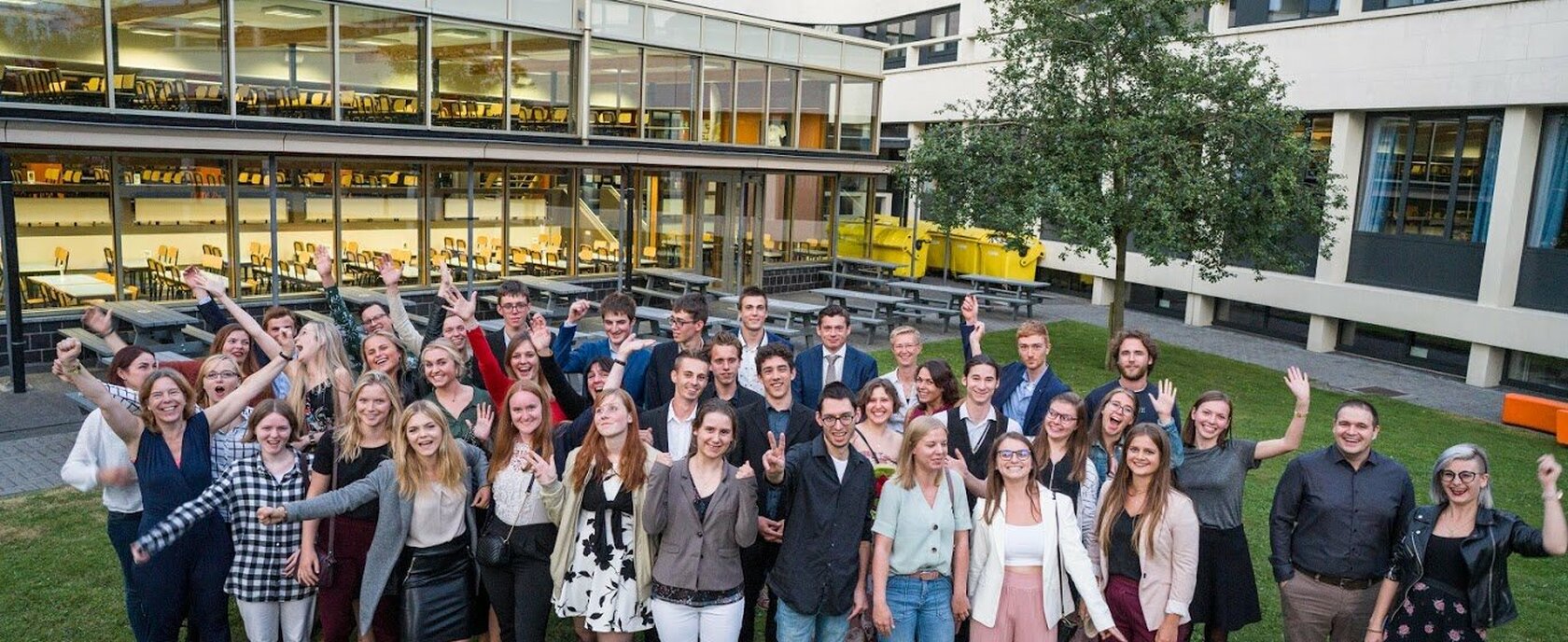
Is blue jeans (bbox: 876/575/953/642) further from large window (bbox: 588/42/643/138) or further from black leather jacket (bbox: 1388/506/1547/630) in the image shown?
large window (bbox: 588/42/643/138)

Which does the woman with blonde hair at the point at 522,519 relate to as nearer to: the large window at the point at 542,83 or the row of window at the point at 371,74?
the row of window at the point at 371,74

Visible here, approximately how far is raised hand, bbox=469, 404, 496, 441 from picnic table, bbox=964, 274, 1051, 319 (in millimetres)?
15726

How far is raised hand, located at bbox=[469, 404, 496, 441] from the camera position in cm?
554

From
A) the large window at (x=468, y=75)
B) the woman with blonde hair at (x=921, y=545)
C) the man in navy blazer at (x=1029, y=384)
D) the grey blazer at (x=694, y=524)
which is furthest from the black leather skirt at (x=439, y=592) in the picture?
the large window at (x=468, y=75)

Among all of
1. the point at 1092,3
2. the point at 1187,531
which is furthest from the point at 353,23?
the point at 1187,531

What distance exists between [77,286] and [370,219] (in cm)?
406

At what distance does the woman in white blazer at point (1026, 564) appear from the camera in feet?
15.6

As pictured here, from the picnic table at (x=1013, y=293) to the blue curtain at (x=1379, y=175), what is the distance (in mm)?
5889

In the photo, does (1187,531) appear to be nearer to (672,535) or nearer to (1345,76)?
(672,535)

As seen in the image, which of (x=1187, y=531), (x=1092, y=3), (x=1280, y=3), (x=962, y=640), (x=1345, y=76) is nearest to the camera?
(x=1187, y=531)

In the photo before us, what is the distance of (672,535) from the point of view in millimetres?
4809

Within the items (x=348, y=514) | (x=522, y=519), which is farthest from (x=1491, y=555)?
(x=348, y=514)

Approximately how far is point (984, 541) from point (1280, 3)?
19370mm

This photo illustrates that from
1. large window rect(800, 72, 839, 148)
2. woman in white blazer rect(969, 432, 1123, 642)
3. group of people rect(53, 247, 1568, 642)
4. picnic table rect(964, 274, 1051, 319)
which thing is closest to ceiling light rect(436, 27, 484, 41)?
Result: large window rect(800, 72, 839, 148)
